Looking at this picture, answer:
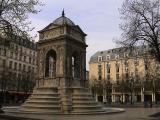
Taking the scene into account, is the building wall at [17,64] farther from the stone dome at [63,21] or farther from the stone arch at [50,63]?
the stone dome at [63,21]

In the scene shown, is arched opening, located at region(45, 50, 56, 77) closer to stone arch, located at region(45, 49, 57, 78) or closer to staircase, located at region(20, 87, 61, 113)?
stone arch, located at region(45, 49, 57, 78)

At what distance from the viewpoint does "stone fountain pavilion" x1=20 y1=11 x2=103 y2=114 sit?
1173 inches

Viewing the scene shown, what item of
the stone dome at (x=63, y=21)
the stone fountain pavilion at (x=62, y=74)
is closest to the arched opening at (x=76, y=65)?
the stone fountain pavilion at (x=62, y=74)

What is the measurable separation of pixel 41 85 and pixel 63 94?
11.9 ft

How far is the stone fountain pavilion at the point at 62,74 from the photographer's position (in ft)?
97.8

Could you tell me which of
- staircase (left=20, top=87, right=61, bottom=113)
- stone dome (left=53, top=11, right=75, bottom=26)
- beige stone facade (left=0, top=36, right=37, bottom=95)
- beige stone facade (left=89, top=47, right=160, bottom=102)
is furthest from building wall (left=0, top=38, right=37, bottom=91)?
staircase (left=20, top=87, right=61, bottom=113)

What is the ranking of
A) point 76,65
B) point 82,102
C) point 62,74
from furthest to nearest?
point 76,65 < point 62,74 < point 82,102

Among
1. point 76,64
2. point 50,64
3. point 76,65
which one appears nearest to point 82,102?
point 76,65

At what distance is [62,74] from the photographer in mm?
31016

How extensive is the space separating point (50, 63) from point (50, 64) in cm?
17

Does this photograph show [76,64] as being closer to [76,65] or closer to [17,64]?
Answer: [76,65]

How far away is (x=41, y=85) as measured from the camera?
3291cm

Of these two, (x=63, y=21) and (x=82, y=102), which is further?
(x=63, y=21)

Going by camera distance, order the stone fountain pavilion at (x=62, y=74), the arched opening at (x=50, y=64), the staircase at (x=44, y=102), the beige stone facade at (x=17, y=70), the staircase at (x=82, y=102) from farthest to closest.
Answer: the beige stone facade at (x=17, y=70) < the arched opening at (x=50, y=64) < the stone fountain pavilion at (x=62, y=74) < the staircase at (x=82, y=102) < the staircase at (x=44, y=102)
